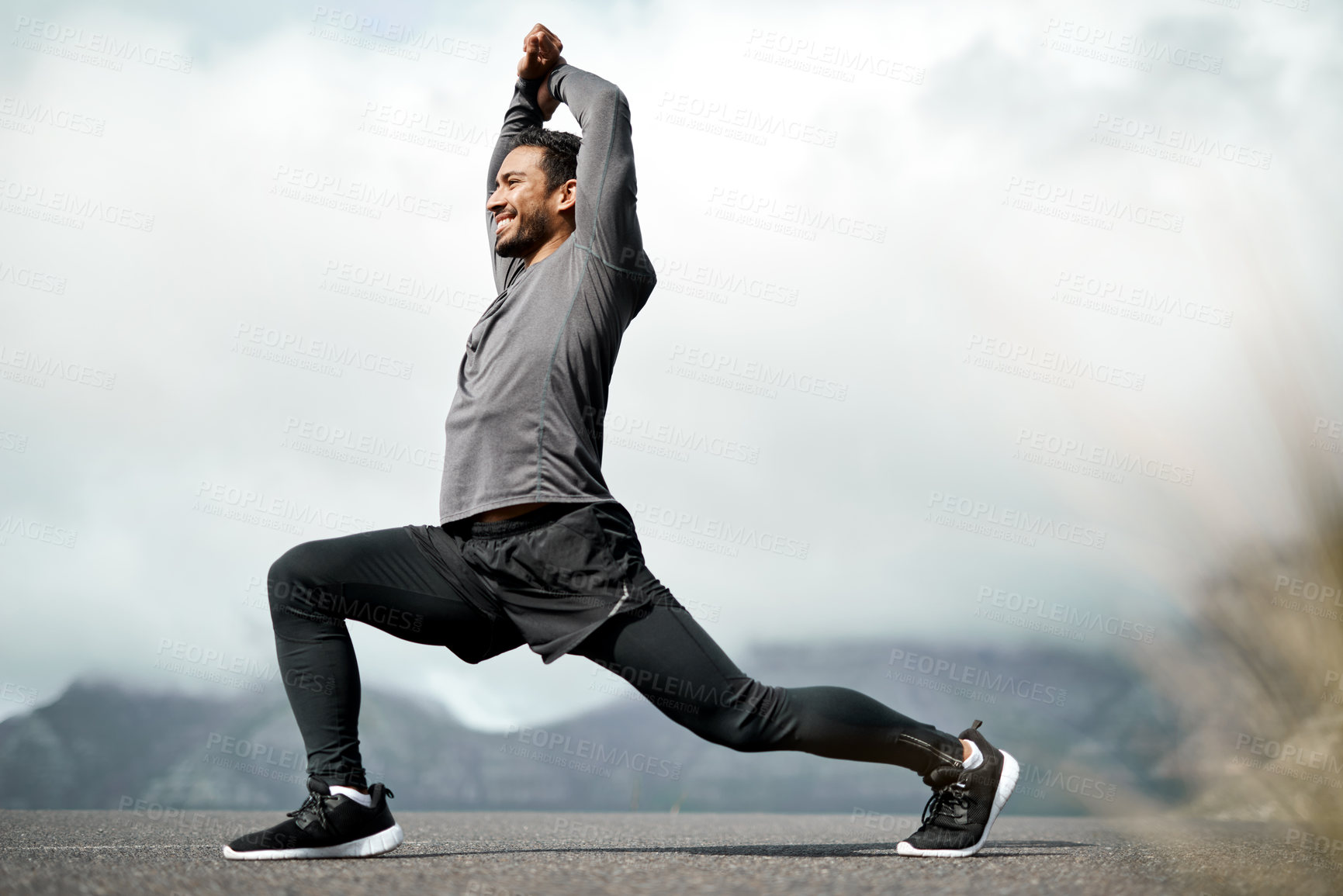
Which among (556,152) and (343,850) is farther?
(556,152)

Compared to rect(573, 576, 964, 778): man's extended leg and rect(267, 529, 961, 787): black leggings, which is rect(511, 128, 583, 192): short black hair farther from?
rect(573, 576, 964, 778): man's extended leg

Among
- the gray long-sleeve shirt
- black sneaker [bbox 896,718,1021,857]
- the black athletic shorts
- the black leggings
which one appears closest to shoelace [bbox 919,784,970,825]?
black sneaker [bbox 896,718,1021,857]

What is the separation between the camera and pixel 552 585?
118 inches

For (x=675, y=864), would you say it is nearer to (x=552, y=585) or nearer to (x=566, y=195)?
(x=552, y=585)

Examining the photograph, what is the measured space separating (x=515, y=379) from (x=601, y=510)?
46 cm

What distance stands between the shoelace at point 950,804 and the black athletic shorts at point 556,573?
42.1 inches

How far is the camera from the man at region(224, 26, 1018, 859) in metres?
2.97

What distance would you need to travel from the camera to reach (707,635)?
9.88ft

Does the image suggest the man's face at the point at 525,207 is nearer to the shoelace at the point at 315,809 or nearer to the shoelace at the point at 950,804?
the shoelace at the point at 315,809

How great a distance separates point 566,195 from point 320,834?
2090 mm

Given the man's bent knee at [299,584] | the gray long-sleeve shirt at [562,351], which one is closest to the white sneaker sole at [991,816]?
the gray long-sleeve shirt at [562,351]

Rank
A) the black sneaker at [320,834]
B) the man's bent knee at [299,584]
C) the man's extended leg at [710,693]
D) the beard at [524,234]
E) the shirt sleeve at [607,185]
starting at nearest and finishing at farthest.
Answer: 1. the man's extended leg at [710,693]
2. the black sneaker at [320,834]
3. the man's bent knee at [299,584]
4. the shirt sleeve at [607,185]
5. the beard at [524,234]

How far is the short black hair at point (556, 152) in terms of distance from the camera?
11.5ft

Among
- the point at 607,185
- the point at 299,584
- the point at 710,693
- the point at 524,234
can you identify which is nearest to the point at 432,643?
the point at 299,584
